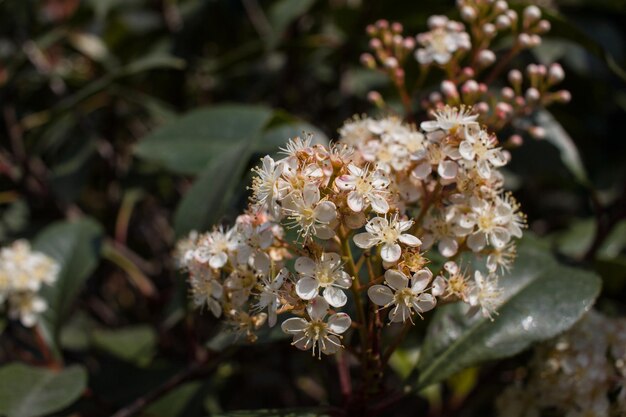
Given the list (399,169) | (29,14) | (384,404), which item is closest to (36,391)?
(384,404)

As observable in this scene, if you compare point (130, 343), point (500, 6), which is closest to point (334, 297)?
point (500, 6)

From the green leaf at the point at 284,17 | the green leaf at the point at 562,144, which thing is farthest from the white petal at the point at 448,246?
the green leaf at the point at 284,17

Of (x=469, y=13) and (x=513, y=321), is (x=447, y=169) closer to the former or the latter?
(x=513, y=321)

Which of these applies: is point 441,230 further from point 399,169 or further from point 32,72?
point 32,72

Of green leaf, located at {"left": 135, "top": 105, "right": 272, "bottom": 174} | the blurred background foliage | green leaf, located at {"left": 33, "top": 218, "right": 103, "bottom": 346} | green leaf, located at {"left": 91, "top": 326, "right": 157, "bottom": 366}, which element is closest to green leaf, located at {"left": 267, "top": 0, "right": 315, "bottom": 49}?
the blurred background foliage

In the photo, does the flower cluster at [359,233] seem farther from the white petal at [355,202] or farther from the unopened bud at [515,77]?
the unopened bud at [515,77]

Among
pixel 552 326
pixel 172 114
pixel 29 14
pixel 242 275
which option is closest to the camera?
pixel 242 275

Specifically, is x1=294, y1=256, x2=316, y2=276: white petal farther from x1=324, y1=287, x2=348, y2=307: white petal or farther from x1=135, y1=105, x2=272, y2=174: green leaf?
x1=135, y1=105, x2=272, y2=174: green leaf
